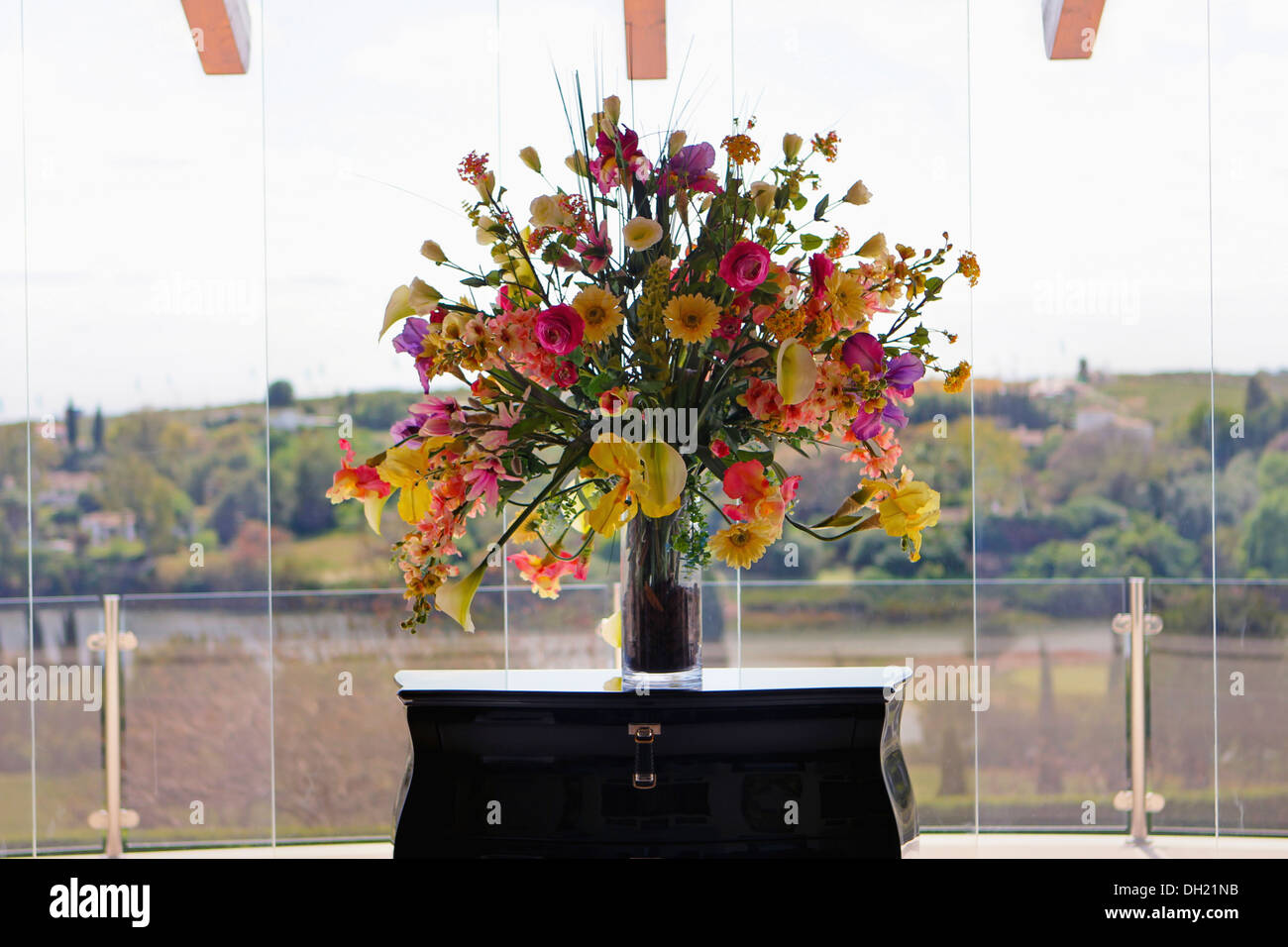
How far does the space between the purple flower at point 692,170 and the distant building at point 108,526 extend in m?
3.96

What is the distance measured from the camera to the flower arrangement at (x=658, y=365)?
1.28 meters

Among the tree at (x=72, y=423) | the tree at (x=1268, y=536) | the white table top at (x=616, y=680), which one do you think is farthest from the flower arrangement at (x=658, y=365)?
the tree at (x=72, y=423)

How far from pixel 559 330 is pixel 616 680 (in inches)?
21.7

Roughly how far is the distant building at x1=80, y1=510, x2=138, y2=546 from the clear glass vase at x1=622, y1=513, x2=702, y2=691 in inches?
150

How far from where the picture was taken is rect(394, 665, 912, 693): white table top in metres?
1.41

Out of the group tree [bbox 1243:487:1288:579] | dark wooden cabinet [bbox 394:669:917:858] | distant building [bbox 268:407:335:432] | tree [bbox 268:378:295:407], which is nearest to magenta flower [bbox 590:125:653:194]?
dark wooden cabinet [bbox 394:669:917:858]

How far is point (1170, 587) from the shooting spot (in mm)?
3398

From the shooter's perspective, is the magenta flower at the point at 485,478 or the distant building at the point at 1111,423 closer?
the magenta flower at the point at 485,478

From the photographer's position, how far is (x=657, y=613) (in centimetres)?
145

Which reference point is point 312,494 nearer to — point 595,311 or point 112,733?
point 112,733

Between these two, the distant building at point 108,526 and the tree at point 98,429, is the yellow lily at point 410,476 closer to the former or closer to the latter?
the tree at point 98,429

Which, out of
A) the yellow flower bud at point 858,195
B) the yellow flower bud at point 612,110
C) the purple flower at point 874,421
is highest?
the yellow flower bud at point 612,110
